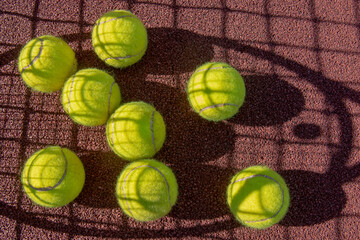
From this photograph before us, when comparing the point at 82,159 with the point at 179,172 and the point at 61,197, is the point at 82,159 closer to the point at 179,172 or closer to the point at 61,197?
the point at 61,197

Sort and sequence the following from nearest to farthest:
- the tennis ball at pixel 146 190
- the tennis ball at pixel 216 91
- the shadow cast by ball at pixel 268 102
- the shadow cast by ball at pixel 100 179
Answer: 1. the tennis ball at pixel 146 190
2. the tennis ball at pixel 216 91
3. the shadow cast by ball at pixel 100 179
4. the shadow cast by ball at pixel 268 102

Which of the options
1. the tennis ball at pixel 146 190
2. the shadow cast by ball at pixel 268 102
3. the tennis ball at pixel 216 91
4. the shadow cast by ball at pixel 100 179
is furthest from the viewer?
the shadow cast by ball at pixel 268 102

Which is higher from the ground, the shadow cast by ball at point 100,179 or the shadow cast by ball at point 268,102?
the shadow cast by ball at point 268,102

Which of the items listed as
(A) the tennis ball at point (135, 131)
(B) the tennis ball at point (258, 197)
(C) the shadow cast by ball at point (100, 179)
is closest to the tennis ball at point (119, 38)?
(A) the tennis ball at point (135, 131)

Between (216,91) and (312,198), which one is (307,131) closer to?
(312,198)

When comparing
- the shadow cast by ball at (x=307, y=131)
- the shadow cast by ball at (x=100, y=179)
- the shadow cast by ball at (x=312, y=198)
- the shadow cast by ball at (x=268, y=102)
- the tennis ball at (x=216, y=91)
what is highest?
the tennis ball at (x=216, y=91)

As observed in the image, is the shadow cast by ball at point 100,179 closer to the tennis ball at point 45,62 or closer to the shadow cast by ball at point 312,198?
the tennis ball at point 45,62

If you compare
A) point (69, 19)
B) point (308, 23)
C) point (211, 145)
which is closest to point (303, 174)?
point (211, 145)
